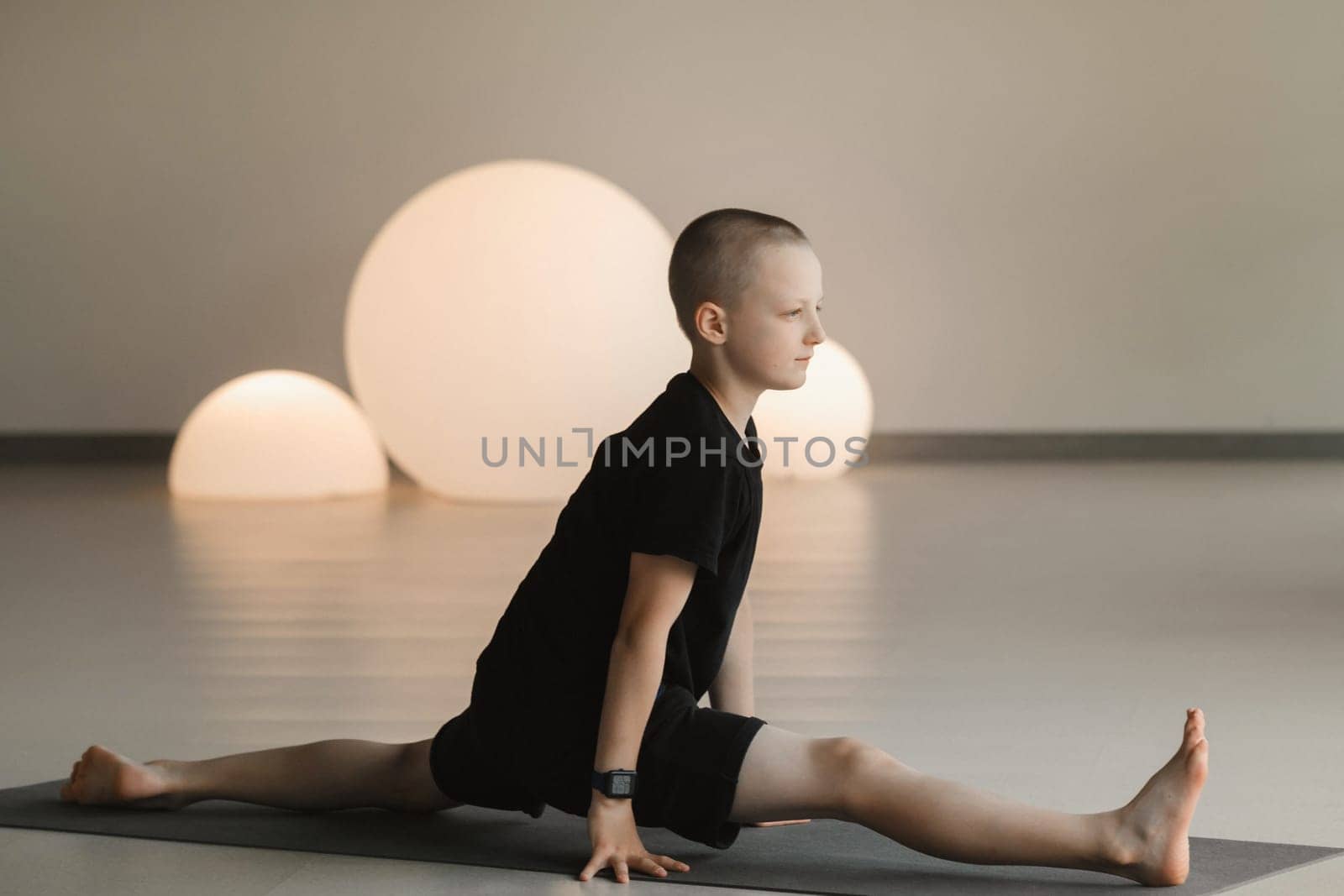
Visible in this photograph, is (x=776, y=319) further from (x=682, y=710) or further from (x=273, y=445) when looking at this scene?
(x=273, y=445)

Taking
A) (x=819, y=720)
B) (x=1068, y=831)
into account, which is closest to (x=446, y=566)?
(x=819, y=720)

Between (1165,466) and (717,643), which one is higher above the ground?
(1165,466)

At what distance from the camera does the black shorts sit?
1558 mm

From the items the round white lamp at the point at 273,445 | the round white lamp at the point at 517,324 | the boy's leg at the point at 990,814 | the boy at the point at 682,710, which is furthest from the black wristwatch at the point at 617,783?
the round white lamp at the point at 273,445

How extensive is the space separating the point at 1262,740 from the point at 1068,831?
2.25ft

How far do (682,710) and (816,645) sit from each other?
1.19m

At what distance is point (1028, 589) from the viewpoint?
338cm

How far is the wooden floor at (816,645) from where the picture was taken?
1.80 metres

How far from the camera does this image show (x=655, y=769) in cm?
157

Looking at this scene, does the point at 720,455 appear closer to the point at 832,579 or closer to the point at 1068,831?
the point at 1068,831

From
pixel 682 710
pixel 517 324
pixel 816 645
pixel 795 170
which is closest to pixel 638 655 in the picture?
pixel 682 710

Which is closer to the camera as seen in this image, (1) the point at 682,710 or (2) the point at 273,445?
(1) the point at 682,710

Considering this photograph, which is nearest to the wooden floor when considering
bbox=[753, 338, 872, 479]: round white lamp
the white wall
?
bbox=[753, 338, 872, 479]: round white lamp

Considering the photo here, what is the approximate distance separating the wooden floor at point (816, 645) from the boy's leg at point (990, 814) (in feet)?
0.32
